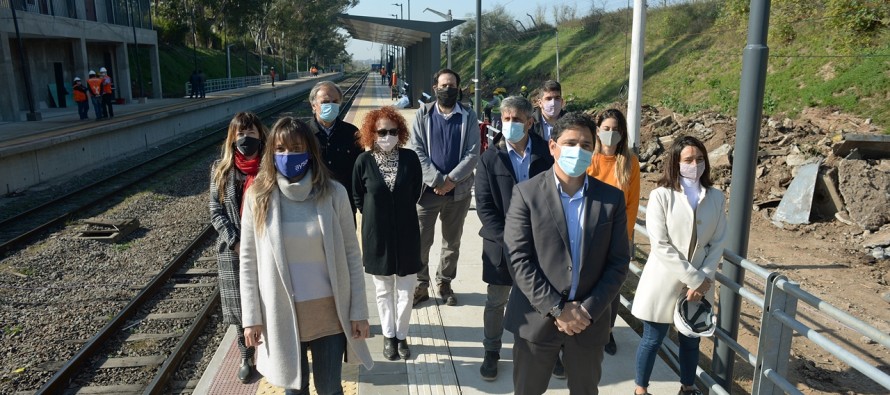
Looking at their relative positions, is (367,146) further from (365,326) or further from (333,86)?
(365,326)

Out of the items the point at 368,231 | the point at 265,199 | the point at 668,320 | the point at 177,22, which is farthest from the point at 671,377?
the point at 177,22

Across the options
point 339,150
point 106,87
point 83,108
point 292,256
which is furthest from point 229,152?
point 106,87

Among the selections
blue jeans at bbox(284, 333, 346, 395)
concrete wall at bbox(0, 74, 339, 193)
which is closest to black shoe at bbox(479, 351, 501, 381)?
blue jeans at bbox(284, 333, 346, 395)

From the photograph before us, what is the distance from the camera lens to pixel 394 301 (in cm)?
481

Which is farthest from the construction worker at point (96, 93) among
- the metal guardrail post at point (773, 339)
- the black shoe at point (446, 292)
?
the metal guardrail post at point (773, 339)

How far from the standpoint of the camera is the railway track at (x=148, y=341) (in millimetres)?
5289

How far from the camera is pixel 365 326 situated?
3400 millimetres

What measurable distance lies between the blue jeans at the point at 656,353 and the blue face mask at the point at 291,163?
235 cm

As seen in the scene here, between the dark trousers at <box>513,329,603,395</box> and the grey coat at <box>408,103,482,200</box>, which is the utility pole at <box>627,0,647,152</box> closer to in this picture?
the grey coat at <box>408,103,482,200</box>

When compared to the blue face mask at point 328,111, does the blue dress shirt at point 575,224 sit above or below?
below

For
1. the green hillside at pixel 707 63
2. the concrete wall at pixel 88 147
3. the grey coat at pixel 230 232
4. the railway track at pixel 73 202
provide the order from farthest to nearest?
the green hillside at pixel 707 63, the concrete wall at pixel 88 147, the railway track at pixel 73 202, the grey coat at pixel 230 232

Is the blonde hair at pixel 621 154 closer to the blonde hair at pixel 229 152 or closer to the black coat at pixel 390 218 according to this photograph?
the black coat at pixel 390 218

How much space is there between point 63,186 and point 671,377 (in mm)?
14955

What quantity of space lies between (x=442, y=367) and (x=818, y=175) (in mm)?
9060
